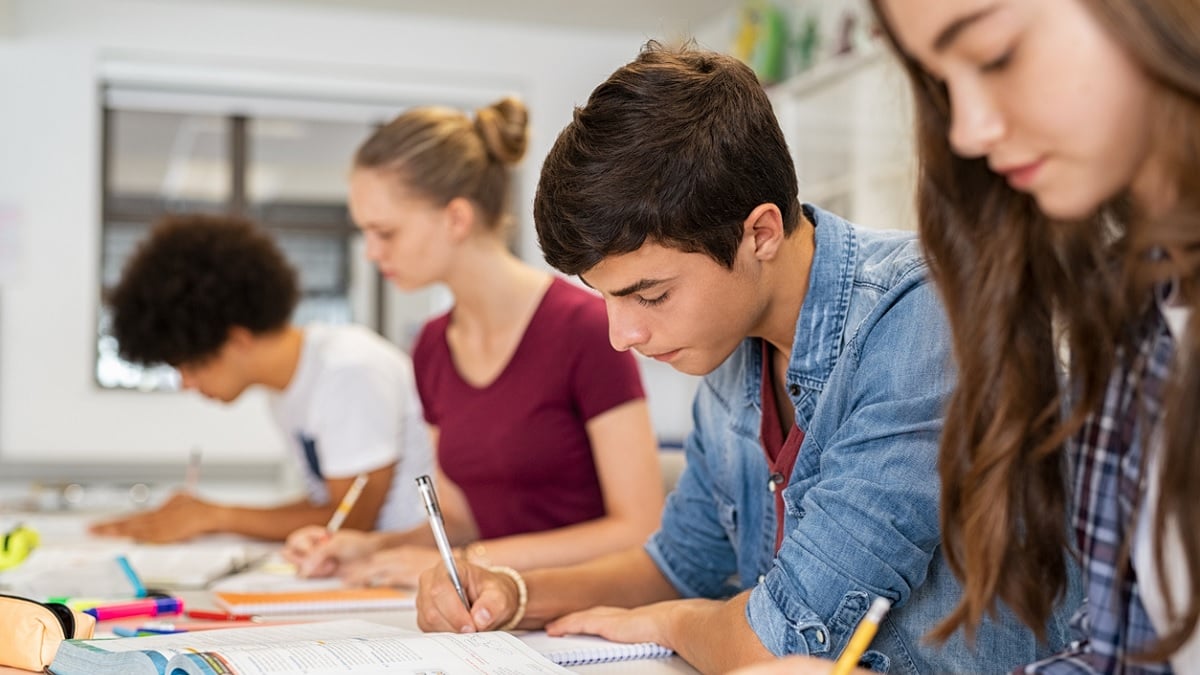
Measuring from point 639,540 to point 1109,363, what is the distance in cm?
107

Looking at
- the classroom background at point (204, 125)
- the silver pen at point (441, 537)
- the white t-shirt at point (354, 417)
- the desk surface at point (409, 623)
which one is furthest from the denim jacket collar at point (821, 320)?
the classroom background at point (204, 125)

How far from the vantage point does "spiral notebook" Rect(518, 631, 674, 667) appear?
1120 mm

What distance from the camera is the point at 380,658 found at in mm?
963

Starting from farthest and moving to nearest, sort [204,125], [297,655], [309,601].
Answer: [204,125] < [309,601] < [297,655]

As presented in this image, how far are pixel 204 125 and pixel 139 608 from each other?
14.3 ft

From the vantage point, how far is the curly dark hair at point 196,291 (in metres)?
2.44

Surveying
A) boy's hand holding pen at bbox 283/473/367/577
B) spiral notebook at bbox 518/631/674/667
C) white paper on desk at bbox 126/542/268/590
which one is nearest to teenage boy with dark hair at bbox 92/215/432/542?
white paper on desk at bbox 126/542/268/590

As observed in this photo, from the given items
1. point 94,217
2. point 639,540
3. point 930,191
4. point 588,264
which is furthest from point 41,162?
point 930,191

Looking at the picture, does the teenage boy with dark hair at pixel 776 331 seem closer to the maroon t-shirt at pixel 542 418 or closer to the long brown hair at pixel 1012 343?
the long brown hair at pixel 1012 343

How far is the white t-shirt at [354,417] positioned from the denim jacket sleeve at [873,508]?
1.32 meters

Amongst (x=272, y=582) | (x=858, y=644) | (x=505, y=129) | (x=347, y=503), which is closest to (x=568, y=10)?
(x=505, y=129)

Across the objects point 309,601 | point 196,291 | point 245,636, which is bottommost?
point 309,601

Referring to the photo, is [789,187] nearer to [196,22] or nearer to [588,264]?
[588,264]

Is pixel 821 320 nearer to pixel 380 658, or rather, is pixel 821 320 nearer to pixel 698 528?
pixel 698 528
